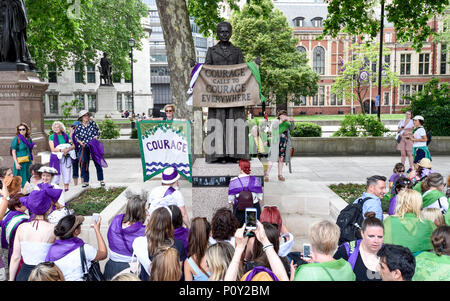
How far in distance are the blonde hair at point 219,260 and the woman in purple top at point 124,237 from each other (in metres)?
1.24

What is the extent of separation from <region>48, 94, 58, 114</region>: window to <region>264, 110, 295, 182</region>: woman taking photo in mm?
45976

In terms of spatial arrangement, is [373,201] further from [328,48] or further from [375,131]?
[328,48]

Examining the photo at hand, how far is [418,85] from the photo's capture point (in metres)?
63.6

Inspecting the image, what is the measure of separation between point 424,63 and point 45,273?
71175 mm

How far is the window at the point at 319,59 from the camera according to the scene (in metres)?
65.8

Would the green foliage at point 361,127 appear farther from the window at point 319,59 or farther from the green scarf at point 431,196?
the window at point 319,59

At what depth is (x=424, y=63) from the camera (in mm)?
62625

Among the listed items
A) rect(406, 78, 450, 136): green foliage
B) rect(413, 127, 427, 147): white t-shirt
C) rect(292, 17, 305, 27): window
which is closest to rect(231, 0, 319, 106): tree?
rect(292, 17, 305, 27): window

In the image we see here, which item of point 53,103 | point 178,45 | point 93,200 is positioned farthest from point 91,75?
point 93,200

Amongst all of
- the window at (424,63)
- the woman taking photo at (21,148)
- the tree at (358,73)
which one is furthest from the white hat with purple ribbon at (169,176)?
the window at (424,63)

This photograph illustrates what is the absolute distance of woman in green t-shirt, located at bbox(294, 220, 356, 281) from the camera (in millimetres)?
2668

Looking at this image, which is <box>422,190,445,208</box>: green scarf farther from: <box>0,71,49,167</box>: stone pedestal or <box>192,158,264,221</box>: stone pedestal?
<box>0,71,49,167</box>: stone pedestal

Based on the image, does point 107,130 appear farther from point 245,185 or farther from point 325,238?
point 325,238

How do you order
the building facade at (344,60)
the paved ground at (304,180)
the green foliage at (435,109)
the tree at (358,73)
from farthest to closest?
the building facade at (344,60) < the tree at (358,73) < the green foliage at (435,109) < the paved ground at (304,180)
